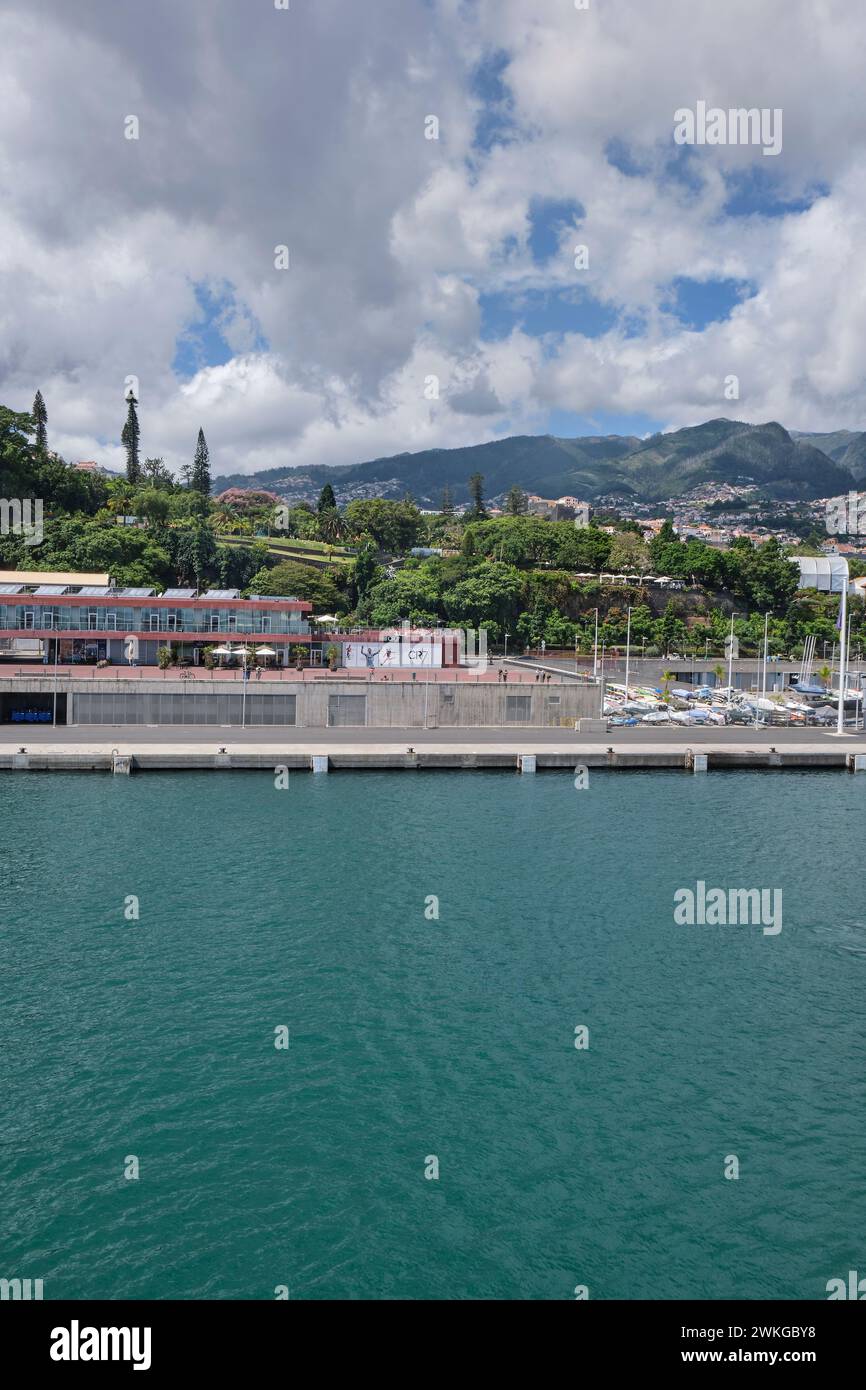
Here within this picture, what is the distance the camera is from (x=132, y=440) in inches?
6206

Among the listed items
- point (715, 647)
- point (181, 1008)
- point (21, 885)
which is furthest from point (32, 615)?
point (715, 647)

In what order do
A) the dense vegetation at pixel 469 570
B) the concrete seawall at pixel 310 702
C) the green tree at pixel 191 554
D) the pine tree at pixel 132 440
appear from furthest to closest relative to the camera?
the pine tree at pixel 132 440 → the green tree at pixel 191 554 → the dense vegetation at pixel 469 570 → the concrete seawall at pixel 310 702

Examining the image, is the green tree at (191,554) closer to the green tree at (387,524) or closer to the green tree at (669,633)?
the green tree at (669,633)

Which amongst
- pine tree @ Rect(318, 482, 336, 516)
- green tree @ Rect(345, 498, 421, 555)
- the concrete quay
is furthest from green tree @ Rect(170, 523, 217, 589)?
pine tree @ Rect(318, 482, 336, 516)

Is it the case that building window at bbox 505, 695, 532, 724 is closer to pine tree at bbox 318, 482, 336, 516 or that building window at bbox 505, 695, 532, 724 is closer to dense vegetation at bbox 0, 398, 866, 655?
dense vegetation at bbox 0, 398, 866, 655

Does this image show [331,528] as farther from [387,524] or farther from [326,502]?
[326,502]

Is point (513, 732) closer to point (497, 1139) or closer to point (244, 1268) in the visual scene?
point (497, 1139)

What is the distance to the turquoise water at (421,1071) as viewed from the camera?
1506 centimetres

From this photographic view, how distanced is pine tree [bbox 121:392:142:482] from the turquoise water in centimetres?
13324

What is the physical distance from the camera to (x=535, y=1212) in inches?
629

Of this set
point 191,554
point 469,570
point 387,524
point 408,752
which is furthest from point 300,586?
point 408,752

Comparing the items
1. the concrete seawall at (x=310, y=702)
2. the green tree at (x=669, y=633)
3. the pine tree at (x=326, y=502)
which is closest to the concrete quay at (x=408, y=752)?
the concrete seawall at (x=310, y=702)

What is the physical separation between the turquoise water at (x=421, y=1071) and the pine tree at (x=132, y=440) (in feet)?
437

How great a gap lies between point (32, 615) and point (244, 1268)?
5762 centimetres
